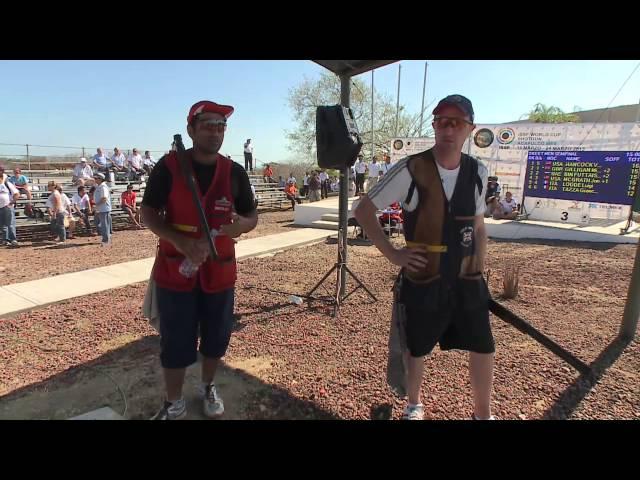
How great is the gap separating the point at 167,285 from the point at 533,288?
5.37 metres

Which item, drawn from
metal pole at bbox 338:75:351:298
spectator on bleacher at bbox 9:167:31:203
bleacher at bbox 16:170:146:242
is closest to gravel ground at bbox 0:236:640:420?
metal pole at bbox 338:75:351:298

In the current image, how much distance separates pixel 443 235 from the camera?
7.30 feet

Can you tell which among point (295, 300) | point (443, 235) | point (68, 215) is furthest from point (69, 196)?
point (443, 235)

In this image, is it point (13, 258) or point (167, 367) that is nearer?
point (167, 367)

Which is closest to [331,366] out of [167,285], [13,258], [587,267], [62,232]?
[167,285]

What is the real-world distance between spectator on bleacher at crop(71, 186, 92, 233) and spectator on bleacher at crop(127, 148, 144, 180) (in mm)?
5411

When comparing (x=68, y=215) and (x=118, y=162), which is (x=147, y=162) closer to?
(x=118, y=162)

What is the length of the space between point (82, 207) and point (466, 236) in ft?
39.2

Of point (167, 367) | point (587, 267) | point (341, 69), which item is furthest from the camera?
point (587, 267)

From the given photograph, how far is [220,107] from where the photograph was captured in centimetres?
232

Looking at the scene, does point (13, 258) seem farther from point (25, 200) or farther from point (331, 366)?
point (331, 366)

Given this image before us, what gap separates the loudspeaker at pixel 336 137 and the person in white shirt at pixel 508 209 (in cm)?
931

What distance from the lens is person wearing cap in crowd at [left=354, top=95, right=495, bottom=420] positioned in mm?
2203

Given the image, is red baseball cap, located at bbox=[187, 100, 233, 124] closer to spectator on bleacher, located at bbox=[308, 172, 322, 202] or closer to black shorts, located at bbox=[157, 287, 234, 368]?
black shorts, located at bbox=[157, 287, 234, 368]
